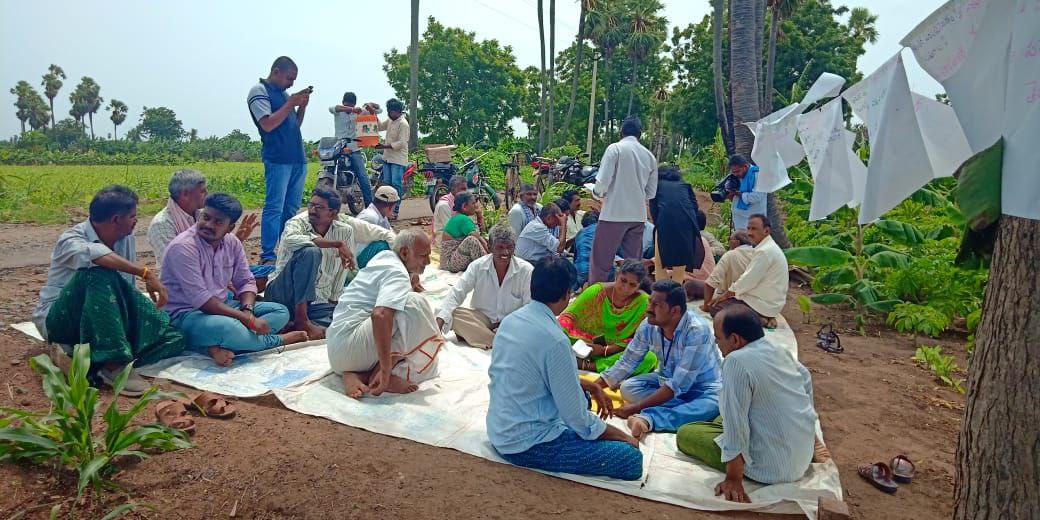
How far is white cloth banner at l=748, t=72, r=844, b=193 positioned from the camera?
5.19 metres

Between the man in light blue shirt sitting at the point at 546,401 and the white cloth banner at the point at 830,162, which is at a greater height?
the white cloth banner at the point at 830,162

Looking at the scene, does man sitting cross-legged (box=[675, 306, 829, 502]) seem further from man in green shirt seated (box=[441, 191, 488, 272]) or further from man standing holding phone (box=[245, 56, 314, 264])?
man standing holding phone (box=[245, 56, 314, 264])

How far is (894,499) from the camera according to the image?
10.2 ft

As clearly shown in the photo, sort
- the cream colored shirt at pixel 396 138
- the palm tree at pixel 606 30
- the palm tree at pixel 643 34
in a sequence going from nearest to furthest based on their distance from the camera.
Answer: the cream colored shirt at pixel 396 138, the palm tree at pixel 606 30, the palm tree at pixel 643 34

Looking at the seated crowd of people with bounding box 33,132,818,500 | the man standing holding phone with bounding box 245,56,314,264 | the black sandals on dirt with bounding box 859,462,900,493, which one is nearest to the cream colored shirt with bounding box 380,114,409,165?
the man standing holding phone with bounding box 245,56,314,264

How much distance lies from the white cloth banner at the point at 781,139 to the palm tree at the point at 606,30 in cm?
2671

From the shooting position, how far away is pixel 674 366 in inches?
145

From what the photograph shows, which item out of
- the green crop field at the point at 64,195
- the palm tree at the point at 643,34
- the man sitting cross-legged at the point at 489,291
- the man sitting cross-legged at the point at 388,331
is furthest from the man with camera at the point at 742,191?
the palm tree at the point at 643,34

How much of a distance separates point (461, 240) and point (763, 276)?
9.91 feet

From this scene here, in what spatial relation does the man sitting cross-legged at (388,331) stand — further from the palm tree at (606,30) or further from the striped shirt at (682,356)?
the palm tree at (606,30)

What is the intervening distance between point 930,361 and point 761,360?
2915 mm

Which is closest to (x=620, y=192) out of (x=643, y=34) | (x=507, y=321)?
(x=507, y=321)

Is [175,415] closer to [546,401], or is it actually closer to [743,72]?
[546,401]

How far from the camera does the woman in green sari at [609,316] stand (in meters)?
4.41
